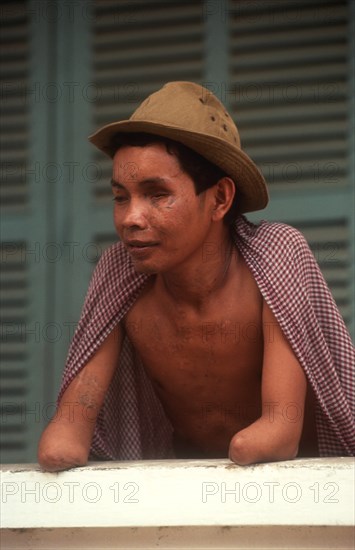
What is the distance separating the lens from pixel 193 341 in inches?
96.0

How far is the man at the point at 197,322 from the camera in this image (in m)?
2.26

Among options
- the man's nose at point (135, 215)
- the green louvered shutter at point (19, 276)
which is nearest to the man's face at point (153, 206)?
the man's nose at point (135, 215)

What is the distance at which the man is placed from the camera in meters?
2.26

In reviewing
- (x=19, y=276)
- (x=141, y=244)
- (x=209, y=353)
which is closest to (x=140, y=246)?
(x=141, y=244)

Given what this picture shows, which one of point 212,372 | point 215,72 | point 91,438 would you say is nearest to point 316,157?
point 215,72

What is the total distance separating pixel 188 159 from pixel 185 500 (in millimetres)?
649

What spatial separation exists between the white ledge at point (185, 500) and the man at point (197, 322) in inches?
1.8

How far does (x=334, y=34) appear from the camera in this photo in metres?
3.09

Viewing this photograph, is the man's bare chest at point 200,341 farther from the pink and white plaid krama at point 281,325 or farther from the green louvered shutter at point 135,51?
the green louvered shutter at point 135,51

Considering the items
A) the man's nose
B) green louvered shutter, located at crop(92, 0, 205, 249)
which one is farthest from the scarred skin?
green louvered shutter, located at crop(92, 0, 205, 249)

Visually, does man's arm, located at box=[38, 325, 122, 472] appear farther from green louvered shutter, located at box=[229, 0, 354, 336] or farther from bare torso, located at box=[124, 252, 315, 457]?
green louvered shutter, located at box=[229, 0, 354, 336]

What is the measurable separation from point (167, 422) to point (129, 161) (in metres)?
0.67

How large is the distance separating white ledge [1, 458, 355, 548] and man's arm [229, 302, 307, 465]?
0.10 feet

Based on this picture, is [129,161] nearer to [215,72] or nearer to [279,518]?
[279,518]
